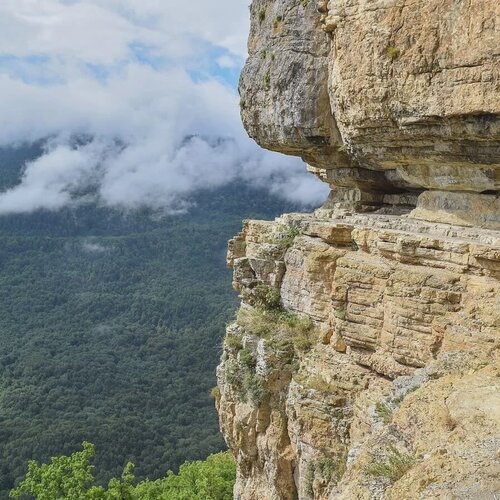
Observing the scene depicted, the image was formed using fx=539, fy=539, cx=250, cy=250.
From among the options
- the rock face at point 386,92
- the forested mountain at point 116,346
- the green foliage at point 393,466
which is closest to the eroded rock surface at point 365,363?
the green foliage at point 393,466

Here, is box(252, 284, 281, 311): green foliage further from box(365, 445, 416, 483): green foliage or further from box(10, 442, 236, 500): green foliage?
box(10, 442, 236, 500): green foliage

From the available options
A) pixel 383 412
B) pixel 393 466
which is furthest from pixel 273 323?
pixel 393 466

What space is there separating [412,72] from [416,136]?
1619mm

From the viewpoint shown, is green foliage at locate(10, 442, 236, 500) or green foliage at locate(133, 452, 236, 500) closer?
green foliage at locate(10, 442, 236, 500)

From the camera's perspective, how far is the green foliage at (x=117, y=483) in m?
23.5

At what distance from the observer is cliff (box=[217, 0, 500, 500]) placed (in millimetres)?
9492

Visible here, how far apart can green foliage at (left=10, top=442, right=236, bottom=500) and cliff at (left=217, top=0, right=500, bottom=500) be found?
7.54m

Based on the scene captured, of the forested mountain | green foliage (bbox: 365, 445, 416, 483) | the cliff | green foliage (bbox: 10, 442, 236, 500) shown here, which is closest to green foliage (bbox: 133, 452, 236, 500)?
green foliage (bbox: 10, 442, 236, 500)

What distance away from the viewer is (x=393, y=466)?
8016 mm

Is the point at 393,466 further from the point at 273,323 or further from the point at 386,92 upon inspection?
the point at 273,323

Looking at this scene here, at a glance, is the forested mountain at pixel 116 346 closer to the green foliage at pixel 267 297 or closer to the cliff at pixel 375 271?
the green foliage at pixel 267 297

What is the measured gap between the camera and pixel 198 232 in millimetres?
188750

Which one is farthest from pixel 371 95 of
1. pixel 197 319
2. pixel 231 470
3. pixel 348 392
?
pixel 197 319

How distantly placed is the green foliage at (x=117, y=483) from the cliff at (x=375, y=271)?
7536mm
